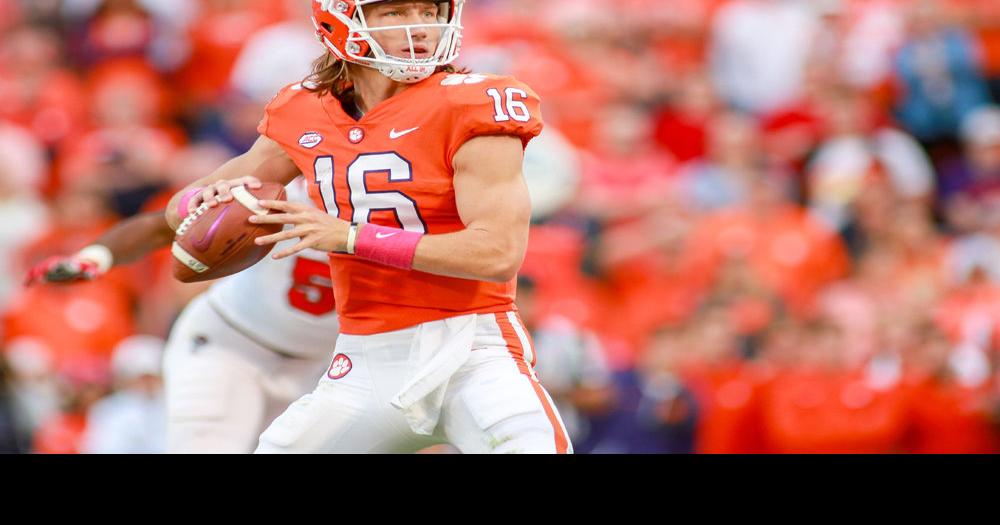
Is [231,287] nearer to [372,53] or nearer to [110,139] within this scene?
[372,53]

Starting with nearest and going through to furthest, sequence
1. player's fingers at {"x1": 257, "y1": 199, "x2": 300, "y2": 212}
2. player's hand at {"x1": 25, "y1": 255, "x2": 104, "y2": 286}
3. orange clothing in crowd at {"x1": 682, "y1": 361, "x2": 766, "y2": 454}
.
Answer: player's fingers at {"x1": 257, "y1": 199, "x2": 300, "y2": 212}
player's hand at {"x1": 25, "y1": 255, "x2": 104, "y2": 286}
orange clothing in crowd at {"x1": 682, "y1": 361, "x2": 766, "y2": 454}

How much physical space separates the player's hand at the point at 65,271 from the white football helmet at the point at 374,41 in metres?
0.80

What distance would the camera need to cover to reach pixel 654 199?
22.0ft

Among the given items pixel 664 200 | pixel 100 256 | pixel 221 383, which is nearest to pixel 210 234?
pixel 100 256

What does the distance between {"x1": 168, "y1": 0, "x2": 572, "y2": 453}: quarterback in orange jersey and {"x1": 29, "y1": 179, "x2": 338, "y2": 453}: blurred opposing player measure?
62 cm

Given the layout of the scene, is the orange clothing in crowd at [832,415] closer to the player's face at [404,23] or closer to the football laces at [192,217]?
the player's face at [404,23]

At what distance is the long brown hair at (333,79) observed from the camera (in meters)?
3.32

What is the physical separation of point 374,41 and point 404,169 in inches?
11.4

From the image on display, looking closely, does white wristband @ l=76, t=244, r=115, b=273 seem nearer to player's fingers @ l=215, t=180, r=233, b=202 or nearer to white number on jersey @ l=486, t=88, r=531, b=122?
player's fingers @ l=215, t=180, r=233, b=202

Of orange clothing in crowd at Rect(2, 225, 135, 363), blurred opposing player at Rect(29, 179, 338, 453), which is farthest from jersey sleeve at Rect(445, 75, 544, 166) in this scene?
orange clothing in crowd at Rect(2, 225, 135, 363)

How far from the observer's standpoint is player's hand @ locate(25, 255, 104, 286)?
349cm
